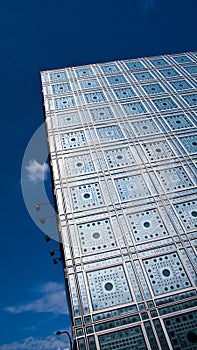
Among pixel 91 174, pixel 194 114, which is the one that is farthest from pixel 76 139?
pixel 194 114

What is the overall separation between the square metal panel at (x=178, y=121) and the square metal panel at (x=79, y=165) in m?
3.25

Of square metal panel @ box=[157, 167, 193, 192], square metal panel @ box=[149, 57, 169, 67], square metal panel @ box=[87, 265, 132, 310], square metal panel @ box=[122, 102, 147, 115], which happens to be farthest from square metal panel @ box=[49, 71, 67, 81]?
square metal panel @ box=[87, 265, 132, 310]

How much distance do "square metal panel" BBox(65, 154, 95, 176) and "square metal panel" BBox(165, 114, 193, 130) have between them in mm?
3245

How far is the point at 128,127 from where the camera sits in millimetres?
9250

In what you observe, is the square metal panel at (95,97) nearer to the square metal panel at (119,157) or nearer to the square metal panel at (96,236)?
the square metal panel at (119,157)

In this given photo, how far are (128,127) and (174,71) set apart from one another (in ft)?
16.2

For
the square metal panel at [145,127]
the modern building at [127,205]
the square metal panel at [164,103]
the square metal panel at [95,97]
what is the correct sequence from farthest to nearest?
the square metal panel at [95,97] < the square metal panel at [164,103] < the square metal panel at [145,127] < the modern building at [127,205]

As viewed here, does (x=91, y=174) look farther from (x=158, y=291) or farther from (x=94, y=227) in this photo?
(x=158, y=291)

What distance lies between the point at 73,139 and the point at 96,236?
3.69 metres

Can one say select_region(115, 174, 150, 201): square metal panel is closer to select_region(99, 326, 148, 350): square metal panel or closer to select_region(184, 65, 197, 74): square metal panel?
select_region(99, 326, 148, 350): square metal panel

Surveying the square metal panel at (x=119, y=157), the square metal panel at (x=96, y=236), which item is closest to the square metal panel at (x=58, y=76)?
the square metal panel at (x=119, y=157)

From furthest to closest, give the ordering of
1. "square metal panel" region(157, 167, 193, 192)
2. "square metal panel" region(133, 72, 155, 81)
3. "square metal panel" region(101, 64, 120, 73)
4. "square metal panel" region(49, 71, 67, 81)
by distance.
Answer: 1. "square metal panel" region(101, 64, 120, 73)
2. "square metal panel" region(49, 71, 67, 81)
3. "square metal panel" region(133, 72, 155, 81)
4. "square metal panel" region(157, 167, 193, 192)

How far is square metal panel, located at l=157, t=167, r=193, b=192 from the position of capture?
750 cm

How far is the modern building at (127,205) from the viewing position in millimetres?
5340
